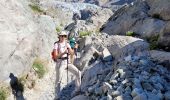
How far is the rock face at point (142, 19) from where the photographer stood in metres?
24.8

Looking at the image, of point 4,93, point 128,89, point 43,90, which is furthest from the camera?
point 43,90

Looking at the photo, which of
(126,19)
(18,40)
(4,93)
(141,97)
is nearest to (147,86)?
(141,97)

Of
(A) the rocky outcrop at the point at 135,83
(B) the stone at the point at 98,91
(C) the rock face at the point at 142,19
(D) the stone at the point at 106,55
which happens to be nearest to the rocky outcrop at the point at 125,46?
(D) the stone at the point at 106,55

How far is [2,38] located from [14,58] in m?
1.31

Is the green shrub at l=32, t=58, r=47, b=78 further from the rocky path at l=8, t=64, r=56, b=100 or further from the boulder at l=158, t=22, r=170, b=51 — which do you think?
the boulder at l=158, t=22, r=170, b=51

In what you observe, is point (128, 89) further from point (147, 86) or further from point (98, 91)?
point (98, 91)

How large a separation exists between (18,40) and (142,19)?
8.89m

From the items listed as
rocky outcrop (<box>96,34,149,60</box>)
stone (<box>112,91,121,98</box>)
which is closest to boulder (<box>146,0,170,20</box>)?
rocky outcrop (<box>96,34,149,60</box>)

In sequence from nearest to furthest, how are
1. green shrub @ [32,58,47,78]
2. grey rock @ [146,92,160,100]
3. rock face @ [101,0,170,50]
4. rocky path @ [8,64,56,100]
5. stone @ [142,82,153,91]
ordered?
grey rock @ [146,92,160,100] → stone @ [142,82,153,91] → rocky path @ [8,64,56,100] → green shrub @ [32,58,47,78] → rock face @ [101,0,170,50]

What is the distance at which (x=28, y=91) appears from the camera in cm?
2209

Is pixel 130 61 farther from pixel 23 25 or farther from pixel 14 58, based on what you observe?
pixel 23 25

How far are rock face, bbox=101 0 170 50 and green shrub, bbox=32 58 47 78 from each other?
6372mm

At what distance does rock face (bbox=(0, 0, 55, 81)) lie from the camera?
22.3m

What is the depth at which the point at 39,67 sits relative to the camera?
24.2 metres
